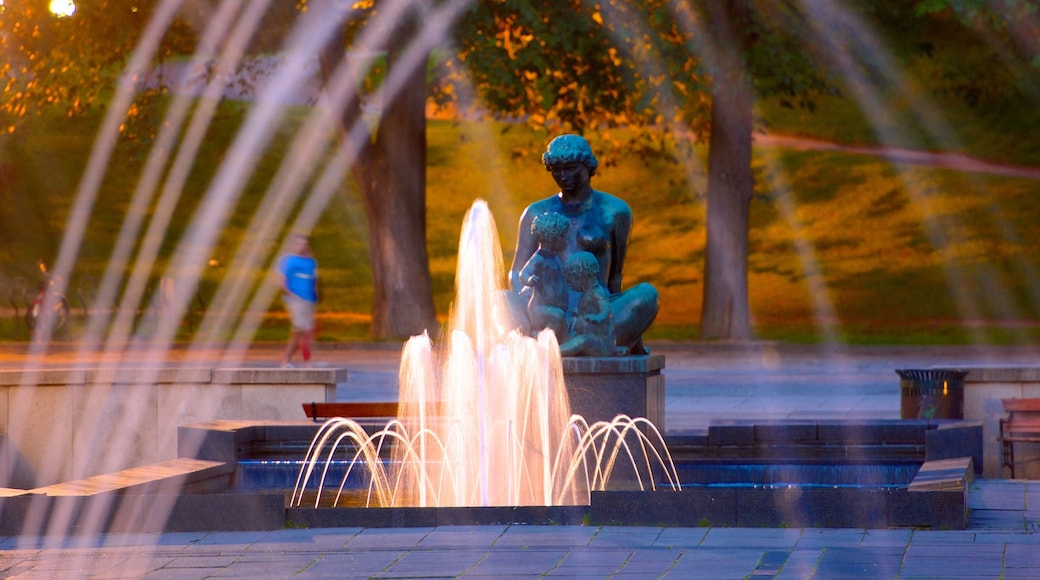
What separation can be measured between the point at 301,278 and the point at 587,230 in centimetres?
956

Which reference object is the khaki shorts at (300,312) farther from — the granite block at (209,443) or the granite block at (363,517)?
the granite block at (363,517)

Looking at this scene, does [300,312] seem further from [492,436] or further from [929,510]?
[929,510]

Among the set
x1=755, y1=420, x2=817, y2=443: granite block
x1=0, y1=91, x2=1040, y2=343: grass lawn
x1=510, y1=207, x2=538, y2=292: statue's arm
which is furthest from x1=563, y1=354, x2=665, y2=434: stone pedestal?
x1=0, y1=91, x2=1040, y2=343: grass lawn

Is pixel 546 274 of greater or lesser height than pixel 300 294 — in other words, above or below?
below

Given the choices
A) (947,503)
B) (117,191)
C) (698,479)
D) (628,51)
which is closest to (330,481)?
(698,479)

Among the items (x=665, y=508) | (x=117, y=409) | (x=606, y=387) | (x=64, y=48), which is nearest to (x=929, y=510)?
(x=665, y=508)

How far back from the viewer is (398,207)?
29859mm

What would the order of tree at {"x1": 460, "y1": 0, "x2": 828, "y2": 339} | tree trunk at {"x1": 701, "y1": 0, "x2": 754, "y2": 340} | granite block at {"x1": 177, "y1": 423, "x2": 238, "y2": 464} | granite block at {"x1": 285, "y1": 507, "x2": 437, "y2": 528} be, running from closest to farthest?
granite block at {"x1": 285, "y1": 507, "x2": 437, "y2": 528}, granite block at {"x1": 177, "y1": 423, "x2": 238, "y2": 464}, tree at {"x1": 460, "y1": 0, "x2": 828, "y2": 339}, tree trunk at {"x1": 701, "y1": 0, "x2": 754, "y2": 340}

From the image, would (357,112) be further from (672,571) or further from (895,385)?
(672,571)

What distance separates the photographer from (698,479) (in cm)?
1183

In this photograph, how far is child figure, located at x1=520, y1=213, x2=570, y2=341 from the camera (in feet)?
37.0

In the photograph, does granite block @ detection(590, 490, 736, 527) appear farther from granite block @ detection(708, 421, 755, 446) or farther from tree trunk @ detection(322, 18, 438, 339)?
tree trunk @ detection(322, 18, 438, 339)

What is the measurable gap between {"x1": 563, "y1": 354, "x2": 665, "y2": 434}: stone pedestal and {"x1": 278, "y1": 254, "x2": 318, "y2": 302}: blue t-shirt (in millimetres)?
9879

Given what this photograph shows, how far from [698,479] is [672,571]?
423 cm
